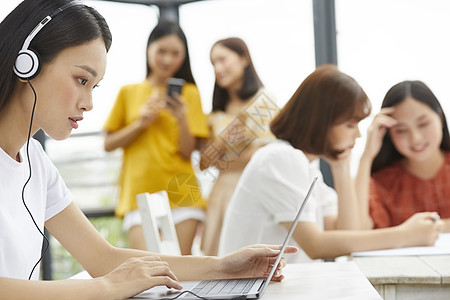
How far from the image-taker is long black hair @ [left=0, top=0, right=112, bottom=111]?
3.47 feet

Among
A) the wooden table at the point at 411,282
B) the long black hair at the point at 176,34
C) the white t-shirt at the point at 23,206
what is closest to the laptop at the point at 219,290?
the white t-shirt at the point at 23,206

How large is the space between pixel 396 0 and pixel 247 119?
81cm

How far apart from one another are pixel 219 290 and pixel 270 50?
1.89m

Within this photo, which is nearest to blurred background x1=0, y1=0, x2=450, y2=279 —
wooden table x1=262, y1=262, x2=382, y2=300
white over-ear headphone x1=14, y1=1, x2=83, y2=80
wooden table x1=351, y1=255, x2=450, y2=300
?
wooden table x1=351, y1=255, x2=450, y2=300

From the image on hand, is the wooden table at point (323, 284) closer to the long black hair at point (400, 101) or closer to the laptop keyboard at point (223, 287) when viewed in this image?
the laptop keyboard at point (223, 287)

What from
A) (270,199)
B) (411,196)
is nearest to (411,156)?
(411,196)

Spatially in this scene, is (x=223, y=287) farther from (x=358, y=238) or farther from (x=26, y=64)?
(x=358, y=238)

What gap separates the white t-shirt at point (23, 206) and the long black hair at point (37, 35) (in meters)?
0.13

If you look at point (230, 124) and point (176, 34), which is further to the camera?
point (176, 34)

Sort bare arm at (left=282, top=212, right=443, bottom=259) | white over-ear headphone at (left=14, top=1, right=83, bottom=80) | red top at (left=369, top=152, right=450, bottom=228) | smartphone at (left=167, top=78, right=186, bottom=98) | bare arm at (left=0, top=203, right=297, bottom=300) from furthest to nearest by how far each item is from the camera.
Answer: smartphone at (left=167, top=78, right=186, bottom=98) < red top at (left=369, top=152, right=450, bottom=228) < bare arm at (left=282, top=212, right=443, bottom=259) < white over-ear headphone at (left=14, top=1, right=83, bottom=80) < bare arm at (left=0, top=203, right=297, bottom=300)

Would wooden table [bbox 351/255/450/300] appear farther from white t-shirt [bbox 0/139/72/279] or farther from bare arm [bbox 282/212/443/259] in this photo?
white t-shirt [bbox 0/139/72/279]

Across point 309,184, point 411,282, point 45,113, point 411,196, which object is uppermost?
point 45,113

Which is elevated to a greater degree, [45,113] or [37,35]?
[37,35]

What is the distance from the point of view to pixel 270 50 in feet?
8.99
